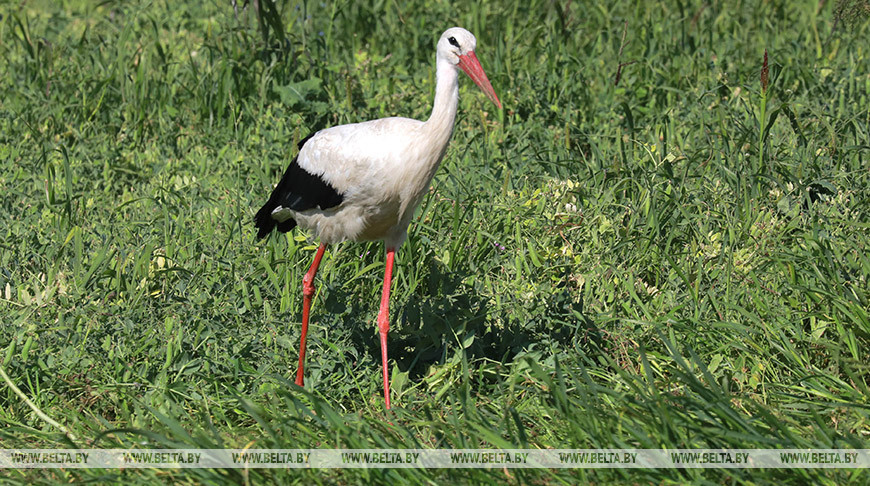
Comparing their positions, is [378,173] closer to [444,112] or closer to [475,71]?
[444,112]

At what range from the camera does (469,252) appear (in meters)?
4.46

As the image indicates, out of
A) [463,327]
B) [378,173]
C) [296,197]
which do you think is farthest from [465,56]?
[463,327]

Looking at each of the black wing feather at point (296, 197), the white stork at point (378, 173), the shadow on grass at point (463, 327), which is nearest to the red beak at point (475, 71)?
the white stork at point (378, 173)

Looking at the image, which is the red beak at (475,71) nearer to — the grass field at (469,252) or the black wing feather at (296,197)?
the black wing feather at (296,197)

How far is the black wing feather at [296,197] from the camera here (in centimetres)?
387

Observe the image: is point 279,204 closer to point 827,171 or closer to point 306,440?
point 306,440

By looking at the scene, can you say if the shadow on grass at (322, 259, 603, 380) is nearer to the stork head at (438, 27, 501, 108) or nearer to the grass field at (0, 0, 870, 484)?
the grass field at (0, 0, 870, 484)

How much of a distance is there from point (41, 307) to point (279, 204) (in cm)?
108

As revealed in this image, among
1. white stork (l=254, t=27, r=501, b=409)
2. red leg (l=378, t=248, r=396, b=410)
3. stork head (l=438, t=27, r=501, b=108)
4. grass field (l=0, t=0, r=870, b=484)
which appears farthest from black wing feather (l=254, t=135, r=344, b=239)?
stork head (l=438, t=27, r=501, b=108)

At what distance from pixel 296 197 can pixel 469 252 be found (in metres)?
0.91

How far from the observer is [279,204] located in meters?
4.14

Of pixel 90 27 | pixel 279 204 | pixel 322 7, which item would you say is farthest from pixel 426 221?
pixel 90 27

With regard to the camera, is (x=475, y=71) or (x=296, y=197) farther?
(x=296, y=197)

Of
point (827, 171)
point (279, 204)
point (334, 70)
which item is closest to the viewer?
point (279, 204)
